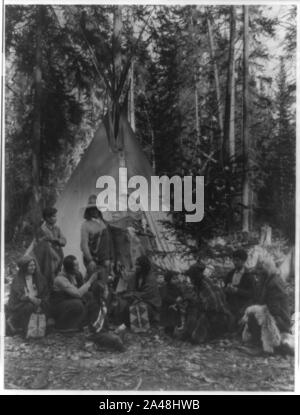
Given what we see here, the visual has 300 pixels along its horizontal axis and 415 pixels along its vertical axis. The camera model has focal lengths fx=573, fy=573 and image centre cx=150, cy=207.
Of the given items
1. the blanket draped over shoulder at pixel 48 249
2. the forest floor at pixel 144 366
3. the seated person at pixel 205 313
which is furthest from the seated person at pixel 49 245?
the seated person at pixel 205 313

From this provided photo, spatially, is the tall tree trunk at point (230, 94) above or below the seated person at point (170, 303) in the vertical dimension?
above

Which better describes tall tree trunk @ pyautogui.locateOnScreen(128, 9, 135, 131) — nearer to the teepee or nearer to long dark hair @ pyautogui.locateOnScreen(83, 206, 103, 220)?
the teepee

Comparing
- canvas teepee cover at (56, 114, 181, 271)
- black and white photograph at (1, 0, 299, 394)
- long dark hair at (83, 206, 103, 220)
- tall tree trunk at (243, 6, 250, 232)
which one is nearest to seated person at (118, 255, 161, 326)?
black and white photograph at (1, 0, 299, 394)

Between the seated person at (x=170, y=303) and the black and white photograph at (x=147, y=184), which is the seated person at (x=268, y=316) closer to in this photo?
the black and white photograph at (x=147, y=184)

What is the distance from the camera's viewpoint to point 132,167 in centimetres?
530

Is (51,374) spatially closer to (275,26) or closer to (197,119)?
(197,119)

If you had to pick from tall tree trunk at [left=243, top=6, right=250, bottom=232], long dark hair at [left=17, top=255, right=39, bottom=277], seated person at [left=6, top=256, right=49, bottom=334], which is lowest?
seated person at [left=6, top=256, right=49, bottom=334]

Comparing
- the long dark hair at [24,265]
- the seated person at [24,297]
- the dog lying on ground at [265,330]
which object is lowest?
the dog lying on ground at [265,330]

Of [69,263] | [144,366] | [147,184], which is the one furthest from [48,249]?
[144,366]

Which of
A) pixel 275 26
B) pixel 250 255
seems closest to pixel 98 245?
pixel 250 255

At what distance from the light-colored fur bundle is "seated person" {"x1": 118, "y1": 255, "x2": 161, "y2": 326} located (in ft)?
2.71

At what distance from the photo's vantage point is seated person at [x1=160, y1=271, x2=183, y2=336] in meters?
5.25

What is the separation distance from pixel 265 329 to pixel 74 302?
1.76m

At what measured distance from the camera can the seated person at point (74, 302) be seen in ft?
17.2
